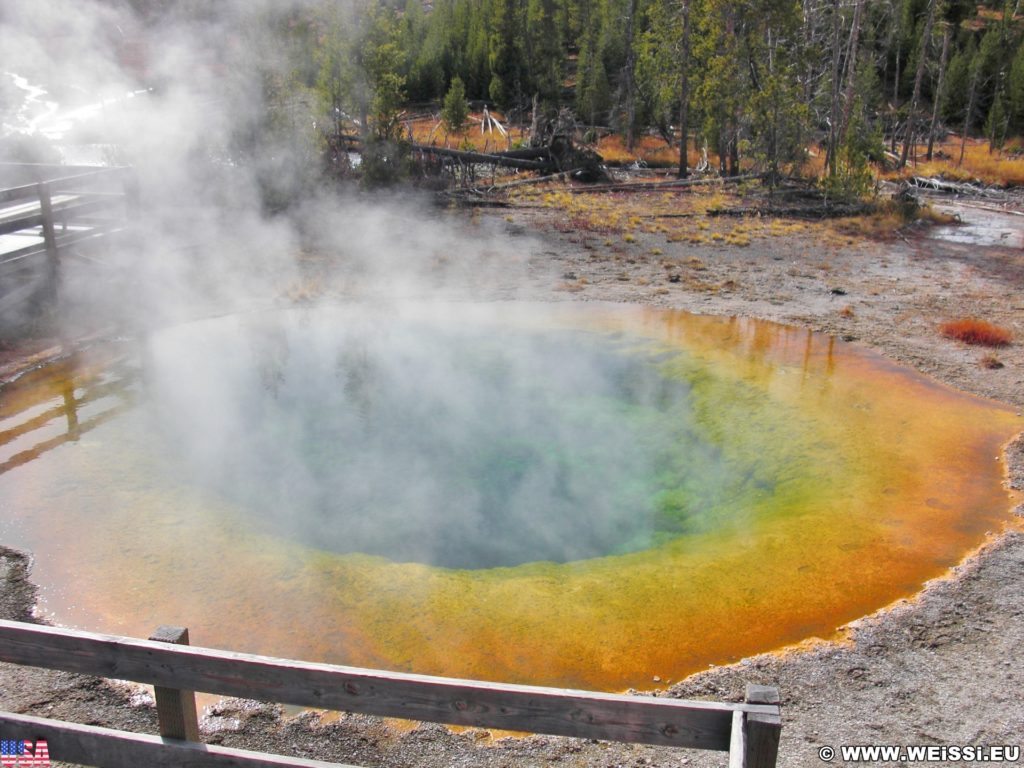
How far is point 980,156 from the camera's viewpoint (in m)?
28.1

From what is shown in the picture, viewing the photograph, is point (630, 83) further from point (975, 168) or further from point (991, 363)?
point (991, 363)

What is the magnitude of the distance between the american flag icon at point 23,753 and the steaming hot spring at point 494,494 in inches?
66.0

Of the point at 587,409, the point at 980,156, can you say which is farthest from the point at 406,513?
the point at 980,156

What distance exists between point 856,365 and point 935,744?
18.2 feet

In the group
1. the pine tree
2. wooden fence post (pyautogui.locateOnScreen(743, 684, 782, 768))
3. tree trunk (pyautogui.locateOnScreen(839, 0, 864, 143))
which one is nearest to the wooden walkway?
wooden fence post (pyautogui.locateOnScreen(743, 684, 782, 768))

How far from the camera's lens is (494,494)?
599cm

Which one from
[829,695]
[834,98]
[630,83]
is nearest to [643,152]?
[630,83]

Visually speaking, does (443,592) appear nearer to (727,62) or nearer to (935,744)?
(935,744)

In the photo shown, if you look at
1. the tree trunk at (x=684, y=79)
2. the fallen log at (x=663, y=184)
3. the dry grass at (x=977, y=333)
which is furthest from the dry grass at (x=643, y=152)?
the dry grass at (x=977, y=333)

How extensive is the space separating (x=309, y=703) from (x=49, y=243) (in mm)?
9110

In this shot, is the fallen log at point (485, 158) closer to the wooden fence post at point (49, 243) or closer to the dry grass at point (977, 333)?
the wooden fence post at point (49, 243)

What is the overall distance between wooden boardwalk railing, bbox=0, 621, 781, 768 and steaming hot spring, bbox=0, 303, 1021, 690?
189cm

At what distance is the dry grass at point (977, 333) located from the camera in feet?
29.6

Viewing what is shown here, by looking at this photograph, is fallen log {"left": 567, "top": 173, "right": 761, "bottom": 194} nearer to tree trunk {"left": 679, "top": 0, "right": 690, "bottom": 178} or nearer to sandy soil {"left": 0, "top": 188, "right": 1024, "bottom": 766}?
tree trunk {"left": 679, "top": 0, "right": 690, "bottom": 178}
